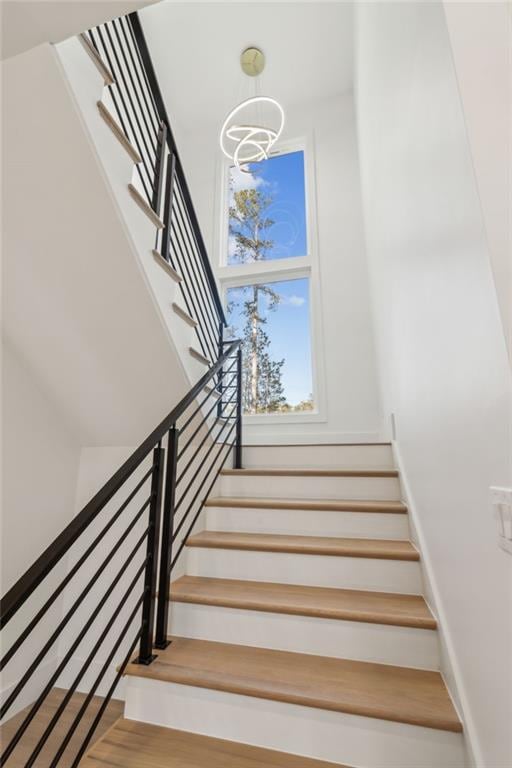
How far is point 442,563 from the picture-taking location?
1378 mm

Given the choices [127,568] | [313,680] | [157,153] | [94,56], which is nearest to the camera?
[313,680]

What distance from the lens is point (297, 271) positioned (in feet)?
14.7

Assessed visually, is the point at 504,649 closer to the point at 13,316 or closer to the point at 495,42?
the point at 495,42

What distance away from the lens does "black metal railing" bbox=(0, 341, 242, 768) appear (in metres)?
1.48

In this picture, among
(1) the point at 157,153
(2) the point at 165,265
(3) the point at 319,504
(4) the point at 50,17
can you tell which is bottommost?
(3) the point at 319,504

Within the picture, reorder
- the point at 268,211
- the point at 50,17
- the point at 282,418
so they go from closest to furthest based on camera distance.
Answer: the point at 50,17, the point at 282,418, the point at 268,211

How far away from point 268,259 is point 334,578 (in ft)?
12.4

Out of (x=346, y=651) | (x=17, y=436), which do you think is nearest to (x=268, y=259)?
(x=17, y=436)

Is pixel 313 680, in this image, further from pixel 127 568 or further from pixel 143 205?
pixel 143 205

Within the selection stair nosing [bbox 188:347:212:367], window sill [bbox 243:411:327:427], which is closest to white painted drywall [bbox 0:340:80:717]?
stair nosing [bbox 188:347:212:367]

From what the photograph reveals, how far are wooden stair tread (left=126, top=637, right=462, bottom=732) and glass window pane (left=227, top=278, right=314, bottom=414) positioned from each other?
110 inches

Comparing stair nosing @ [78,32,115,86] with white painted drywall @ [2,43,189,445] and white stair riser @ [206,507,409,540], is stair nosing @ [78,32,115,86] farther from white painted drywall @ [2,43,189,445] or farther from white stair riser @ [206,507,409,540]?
white stair riser @ [206,507,409,540]

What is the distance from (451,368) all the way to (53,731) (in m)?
2.70

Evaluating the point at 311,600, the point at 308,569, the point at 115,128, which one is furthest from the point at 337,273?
the point at 311,600
